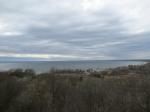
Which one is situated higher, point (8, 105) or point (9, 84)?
point (9, 84)

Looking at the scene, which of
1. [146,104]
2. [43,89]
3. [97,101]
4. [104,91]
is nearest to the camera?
[146,104]

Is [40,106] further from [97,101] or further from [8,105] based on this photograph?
[97,101]

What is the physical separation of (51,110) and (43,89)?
4.56 m

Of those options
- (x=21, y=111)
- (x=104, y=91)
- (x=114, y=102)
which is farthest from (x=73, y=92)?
(x=21, y=111)

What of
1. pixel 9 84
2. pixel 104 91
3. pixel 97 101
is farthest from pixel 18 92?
pixel 104 91

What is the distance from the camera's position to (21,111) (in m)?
13.1

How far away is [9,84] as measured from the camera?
13.7 m

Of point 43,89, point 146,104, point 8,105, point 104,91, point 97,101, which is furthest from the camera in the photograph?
point 43,89

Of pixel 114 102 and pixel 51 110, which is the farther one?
pixel 114 102

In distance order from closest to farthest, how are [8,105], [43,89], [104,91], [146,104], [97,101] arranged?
[8,105] → [146,104] → [97,101] → [104,91] → [43,89]

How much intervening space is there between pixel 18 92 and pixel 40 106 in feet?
5.47

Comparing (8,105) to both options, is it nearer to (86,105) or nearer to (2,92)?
(2,92)

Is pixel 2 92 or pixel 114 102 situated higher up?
pixel 2 92

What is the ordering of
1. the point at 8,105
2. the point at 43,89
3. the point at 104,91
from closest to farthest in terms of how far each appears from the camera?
the point at 8,105, the point at 104,91, the point at 43,89
